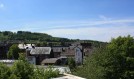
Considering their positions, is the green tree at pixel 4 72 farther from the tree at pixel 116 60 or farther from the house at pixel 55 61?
the house at pixel 55 61

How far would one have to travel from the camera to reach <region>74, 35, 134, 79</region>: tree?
43719 millimetres

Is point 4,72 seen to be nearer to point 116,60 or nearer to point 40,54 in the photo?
point 116,60

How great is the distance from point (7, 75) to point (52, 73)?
1625cm

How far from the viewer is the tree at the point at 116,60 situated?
143ft

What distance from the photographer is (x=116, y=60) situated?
1752 inches

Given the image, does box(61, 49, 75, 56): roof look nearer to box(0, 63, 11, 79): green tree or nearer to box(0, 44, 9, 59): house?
box(0, 44, 9, 59): house

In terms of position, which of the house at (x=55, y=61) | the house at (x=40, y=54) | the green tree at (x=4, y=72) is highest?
the green tree at (x=4, y=72)

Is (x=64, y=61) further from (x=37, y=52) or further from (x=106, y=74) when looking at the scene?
(x=106, y=74)

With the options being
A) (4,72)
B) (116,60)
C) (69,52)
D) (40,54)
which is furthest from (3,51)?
(4,72)

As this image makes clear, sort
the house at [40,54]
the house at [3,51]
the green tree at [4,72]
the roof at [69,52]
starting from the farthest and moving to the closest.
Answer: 1. the house at [3,51]
2. the roof at [69,52]
3. the house at [40,54]
4. the green tree at [4,72]

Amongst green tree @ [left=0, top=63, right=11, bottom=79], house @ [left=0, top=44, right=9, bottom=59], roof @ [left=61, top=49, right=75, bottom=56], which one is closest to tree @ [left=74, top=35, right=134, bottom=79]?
green tree @ [left=0, top=63, right=11, bottom=79]

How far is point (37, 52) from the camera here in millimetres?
99375

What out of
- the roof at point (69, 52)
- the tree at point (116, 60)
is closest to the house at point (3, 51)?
the roof at point (69, 52)

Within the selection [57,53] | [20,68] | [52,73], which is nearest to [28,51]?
[57,53]
